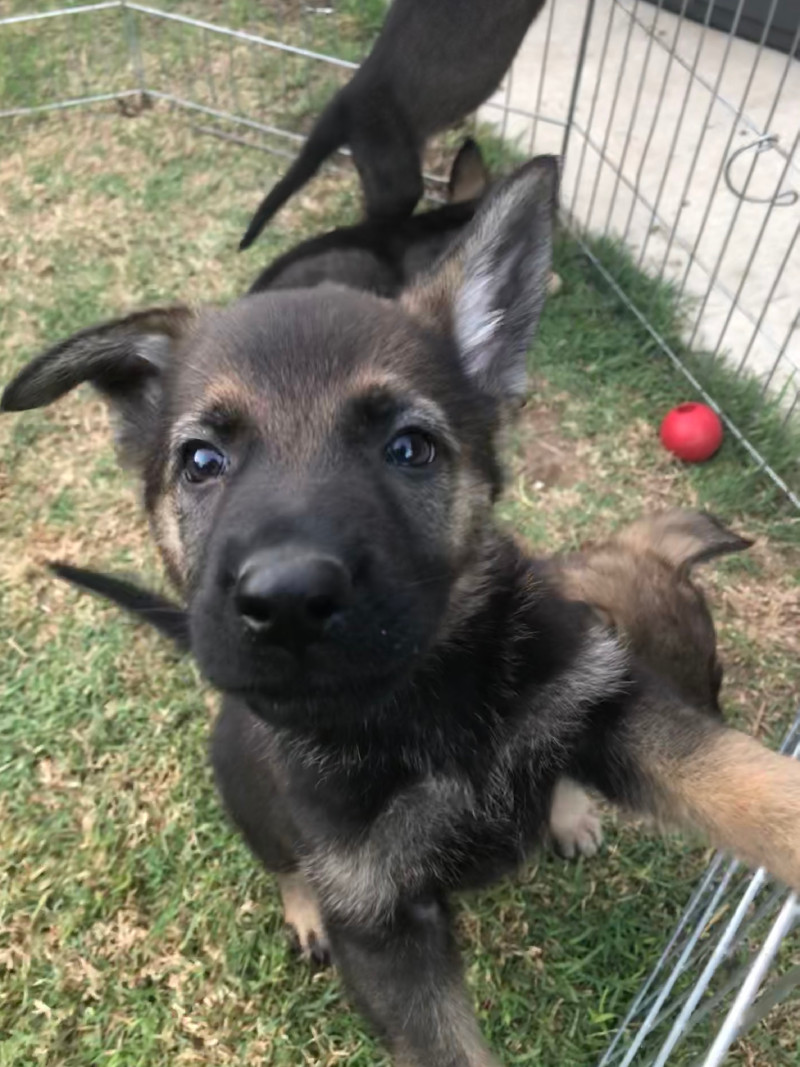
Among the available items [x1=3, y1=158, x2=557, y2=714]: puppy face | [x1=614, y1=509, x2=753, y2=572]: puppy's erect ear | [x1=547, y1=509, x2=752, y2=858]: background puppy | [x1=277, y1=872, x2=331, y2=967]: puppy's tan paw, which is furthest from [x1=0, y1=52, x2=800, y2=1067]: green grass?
[x1=3, y1=158, x2=557, y2=714]: puppy face

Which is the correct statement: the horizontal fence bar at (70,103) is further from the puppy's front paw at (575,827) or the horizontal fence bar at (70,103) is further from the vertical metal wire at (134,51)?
the puppy's front paw at (575,827)

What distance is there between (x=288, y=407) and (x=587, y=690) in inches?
31.1

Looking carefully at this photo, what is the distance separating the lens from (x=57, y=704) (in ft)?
9.93

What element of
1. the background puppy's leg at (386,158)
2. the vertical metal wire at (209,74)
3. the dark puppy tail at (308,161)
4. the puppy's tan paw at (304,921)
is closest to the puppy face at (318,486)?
the puppy's tan paw at (304,921)

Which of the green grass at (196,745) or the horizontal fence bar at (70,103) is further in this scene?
the horizontal fence bar at (70,103)

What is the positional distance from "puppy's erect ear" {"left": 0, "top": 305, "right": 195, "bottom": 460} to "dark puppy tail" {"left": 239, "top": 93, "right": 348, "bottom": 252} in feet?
6.67

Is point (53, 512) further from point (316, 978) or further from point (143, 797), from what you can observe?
point (316, 978)

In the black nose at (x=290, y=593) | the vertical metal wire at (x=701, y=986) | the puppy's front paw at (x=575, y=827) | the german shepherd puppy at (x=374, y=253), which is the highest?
the black nose at (x=290, y=593)

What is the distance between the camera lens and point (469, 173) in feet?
14.1

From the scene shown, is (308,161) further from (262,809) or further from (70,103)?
(262,809)

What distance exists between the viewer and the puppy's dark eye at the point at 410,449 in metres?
1.73

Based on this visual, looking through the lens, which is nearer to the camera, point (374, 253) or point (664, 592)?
point (664, 592)

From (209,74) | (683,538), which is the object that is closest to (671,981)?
(683,538)

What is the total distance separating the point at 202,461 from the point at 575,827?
1455mm
